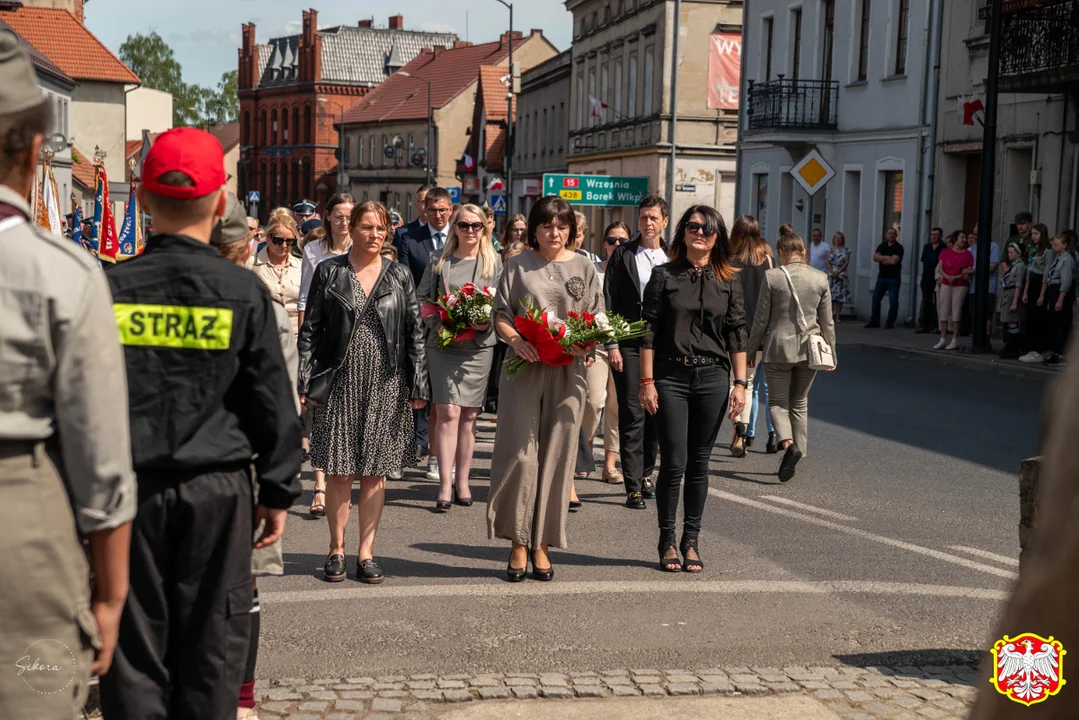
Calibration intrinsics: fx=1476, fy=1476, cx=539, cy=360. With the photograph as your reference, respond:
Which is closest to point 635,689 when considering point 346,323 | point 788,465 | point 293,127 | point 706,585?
point 706,585

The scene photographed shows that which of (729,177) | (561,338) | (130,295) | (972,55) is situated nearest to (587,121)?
(729,177)

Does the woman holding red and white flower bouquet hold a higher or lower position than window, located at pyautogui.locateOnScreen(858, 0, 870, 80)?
lower

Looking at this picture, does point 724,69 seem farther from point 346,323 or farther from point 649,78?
point 346,323

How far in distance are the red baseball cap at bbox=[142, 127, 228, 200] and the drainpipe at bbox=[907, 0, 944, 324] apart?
27.4m

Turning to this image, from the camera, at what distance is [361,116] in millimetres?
113625

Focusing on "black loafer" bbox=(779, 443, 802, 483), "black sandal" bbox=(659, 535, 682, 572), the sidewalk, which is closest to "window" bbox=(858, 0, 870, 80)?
the sidewalk

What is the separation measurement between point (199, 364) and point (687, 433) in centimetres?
474

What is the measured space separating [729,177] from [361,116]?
66.3 metres

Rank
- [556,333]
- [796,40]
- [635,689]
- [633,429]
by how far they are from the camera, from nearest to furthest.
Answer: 1. [635,689]
2. [556,333]
3. [633,429]
4. [796,40]

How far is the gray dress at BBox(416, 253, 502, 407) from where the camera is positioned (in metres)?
10.1

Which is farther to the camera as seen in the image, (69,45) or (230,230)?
(69,45)

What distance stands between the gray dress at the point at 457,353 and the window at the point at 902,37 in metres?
24.0

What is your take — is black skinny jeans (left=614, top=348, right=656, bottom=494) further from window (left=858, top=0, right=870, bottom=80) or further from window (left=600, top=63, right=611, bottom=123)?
window (left=600, top=63, right=611, bottom=123)

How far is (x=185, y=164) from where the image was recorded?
3.77 m
